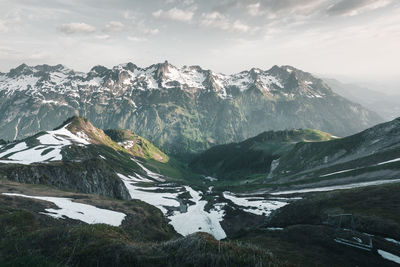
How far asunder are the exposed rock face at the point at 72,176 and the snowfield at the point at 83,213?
3086 cm

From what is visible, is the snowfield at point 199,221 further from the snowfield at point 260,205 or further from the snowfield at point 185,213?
the snowfield at point 260,205

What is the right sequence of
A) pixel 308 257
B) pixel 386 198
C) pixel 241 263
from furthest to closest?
1. pixel 386 198
2. pixel 308 257
3. pixel 241 263

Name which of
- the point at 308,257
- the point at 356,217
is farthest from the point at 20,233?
the point at 356,217

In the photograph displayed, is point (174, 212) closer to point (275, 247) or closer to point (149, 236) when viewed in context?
point (149, 236)

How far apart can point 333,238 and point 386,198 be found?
2439cm

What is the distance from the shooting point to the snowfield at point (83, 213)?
50.7m

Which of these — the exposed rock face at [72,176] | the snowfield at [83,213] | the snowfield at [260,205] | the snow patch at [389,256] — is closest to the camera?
the snow patch at [389,256]

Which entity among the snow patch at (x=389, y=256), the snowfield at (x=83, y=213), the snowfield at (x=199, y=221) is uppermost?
the snowfield at (x=83, y=213)

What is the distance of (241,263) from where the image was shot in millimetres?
17438

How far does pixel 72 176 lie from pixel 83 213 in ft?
162

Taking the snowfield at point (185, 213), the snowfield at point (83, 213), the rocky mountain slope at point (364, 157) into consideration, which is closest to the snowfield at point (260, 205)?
the snowfield at point (185, 213)

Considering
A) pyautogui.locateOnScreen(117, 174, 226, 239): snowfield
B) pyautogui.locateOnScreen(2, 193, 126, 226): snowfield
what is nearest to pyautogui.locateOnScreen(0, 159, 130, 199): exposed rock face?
pyautogui.locateOnScreen(117, 174, 226, 239): snowfield

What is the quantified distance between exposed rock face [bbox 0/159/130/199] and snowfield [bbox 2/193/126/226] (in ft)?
101

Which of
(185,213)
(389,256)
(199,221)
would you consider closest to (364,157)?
(199,221)
